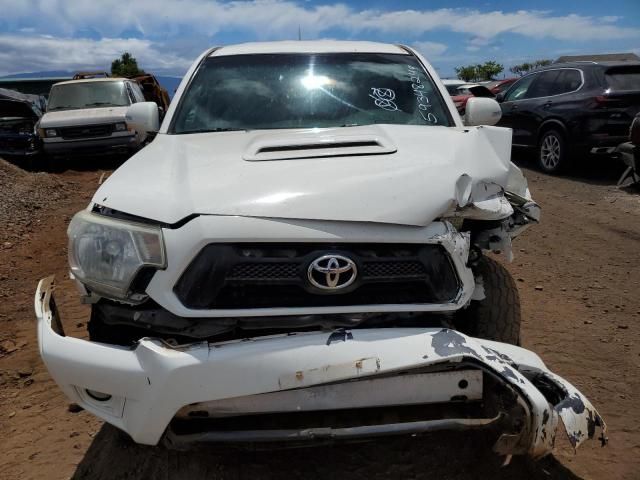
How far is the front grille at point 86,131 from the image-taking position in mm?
10922

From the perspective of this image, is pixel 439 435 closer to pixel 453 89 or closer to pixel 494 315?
pixel 494 315

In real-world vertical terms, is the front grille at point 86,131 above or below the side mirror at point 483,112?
below

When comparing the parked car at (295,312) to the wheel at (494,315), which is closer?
the parked car at (295,312)

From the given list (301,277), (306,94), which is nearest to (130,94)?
(306,94)

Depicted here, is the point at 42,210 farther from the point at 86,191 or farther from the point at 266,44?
the point at 266,44

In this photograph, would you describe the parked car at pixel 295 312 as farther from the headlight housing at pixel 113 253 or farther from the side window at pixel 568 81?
the side window at pixel 568 81

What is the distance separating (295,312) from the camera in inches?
75.5

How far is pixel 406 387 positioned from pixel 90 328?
1.18 meters

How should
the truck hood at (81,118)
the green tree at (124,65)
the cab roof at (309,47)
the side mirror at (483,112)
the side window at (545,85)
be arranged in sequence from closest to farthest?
the side mirror at (483,112) → the cab roof at (309,47) → the side window at (545,85) → the truck hood at (81,118) → the green tree at (124,65)

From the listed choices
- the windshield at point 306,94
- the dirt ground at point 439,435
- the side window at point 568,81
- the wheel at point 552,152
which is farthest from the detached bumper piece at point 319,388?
the side window at point 568,81

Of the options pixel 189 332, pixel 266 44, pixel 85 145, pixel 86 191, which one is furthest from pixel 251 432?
pixel 85 145

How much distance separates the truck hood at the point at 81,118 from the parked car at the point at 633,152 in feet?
28.5

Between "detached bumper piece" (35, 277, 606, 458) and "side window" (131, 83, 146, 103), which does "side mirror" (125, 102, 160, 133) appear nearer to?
"detached bumper piece" (35, 277, 606, 458)

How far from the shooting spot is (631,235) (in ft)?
18.9
